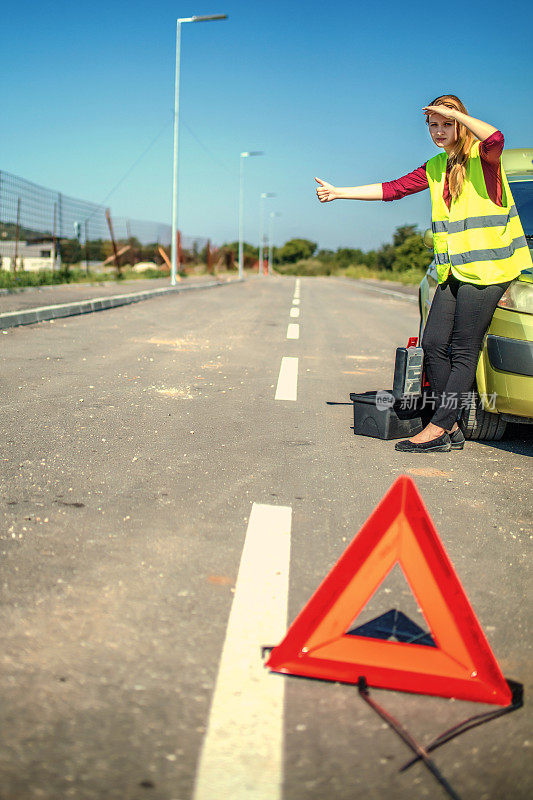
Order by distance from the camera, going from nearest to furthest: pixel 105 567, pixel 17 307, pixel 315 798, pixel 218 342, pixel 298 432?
pixel 315 798
pixel 105 567
pixel 298 432
pixel 218 342
pixel 17 307

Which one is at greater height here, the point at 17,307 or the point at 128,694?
the point at 17,307

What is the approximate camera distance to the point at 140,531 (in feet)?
10.1

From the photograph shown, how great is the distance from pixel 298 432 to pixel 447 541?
2.02 metres

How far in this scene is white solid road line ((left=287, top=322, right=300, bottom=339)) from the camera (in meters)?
10.9

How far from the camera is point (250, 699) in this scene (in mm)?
1975

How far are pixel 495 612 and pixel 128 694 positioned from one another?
4.29 ft

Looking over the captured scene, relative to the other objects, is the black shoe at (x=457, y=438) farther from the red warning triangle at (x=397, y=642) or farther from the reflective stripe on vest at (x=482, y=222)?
the red warning triangle at (x=397, y=642)

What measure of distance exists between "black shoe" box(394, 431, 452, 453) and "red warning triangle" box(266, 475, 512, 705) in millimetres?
2605

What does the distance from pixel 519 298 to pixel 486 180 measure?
726 mm

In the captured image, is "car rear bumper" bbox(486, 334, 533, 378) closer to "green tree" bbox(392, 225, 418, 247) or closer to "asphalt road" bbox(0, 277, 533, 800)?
"asphalt road" bbox(0, 277, 533, 800)

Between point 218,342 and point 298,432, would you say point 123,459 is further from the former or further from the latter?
point 218,342

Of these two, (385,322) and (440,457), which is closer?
(440,457)

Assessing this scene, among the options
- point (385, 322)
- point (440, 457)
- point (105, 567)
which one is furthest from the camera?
point (385, 322)

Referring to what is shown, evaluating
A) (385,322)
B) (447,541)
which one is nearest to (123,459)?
(447,541)
